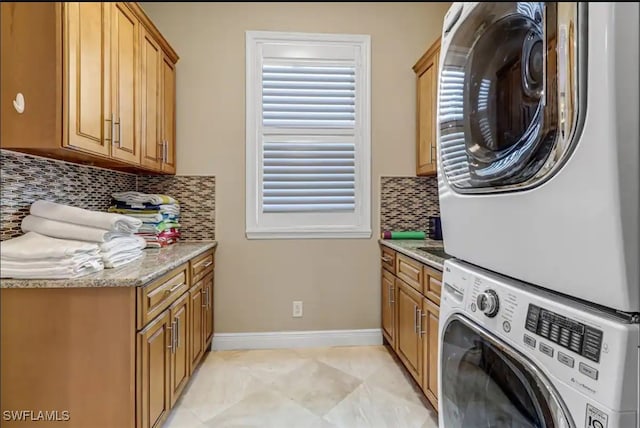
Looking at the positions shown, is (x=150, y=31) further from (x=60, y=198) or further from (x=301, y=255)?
(x=301, y=255)

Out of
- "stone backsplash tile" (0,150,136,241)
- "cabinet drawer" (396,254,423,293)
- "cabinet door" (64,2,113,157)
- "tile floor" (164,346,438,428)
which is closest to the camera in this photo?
"cabinet door" (64,2,113,157)

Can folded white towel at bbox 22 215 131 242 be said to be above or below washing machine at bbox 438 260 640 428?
above

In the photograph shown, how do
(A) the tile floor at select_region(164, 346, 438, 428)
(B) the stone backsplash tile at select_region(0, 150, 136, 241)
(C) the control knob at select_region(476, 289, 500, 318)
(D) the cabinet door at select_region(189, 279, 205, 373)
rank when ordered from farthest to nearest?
1. (D) the cabinet door at select_region(189, 279, 205, 373)
2. (A) the tile floor at select_region(164, 346, 438, 428)
3. (B) the stone backsplash tile at select_region(0, 150, 136, 241)
4. (C) the control knob at select_region(476, 289, 500, 318)

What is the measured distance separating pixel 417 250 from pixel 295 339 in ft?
4.38

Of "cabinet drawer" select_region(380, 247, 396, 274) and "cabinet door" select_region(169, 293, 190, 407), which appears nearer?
"cabinet door" select_region(169, 293, 190, 407)

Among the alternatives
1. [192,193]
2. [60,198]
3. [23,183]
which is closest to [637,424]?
[23,183]

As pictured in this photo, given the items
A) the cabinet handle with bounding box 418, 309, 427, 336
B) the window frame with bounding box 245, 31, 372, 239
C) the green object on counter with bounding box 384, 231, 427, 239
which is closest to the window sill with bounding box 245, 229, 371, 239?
the window frame with bounding box 245, 31, 372, 239

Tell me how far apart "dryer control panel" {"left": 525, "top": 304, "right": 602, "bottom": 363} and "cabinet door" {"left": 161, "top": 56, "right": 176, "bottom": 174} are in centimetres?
245

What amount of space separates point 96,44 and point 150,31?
70 cm

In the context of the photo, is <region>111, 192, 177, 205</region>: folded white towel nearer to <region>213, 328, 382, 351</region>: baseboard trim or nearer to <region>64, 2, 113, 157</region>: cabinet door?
<region>64, 2, 113, 157</region>: cabinet door

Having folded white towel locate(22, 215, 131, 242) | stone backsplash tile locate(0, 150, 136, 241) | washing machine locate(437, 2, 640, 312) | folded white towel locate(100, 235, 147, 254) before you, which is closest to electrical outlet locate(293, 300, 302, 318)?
folded white towel locate(100, 235, 147, 254)

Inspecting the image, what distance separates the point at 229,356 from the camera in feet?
9.16

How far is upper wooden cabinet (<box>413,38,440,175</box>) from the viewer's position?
8.58ft

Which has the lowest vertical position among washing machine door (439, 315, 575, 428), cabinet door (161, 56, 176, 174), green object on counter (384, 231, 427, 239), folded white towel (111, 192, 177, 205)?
washing machine door (439, 315, 575, 428)
